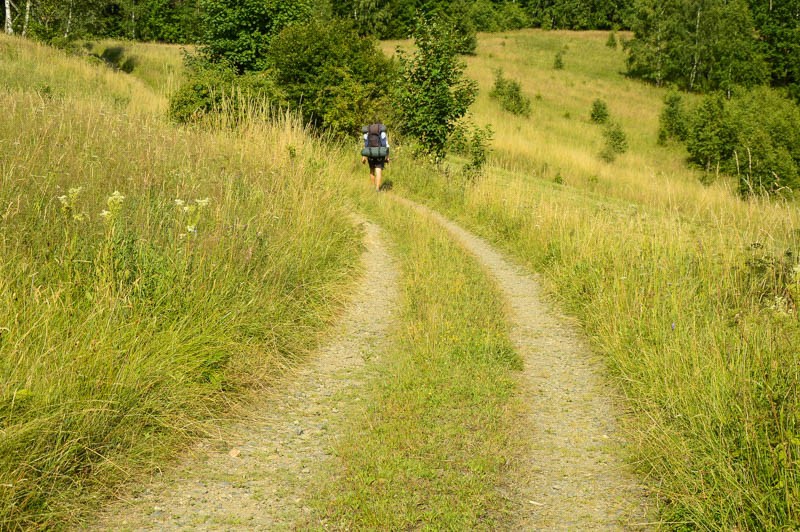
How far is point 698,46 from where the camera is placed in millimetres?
59812

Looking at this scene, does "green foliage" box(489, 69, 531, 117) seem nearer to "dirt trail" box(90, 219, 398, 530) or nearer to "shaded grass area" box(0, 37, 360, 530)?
"shaded grass area" box(0, 37, 360, 530)

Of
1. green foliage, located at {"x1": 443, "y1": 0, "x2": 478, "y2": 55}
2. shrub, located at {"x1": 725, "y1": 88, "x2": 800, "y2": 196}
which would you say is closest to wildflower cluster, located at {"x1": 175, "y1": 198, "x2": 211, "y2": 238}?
shrub, located at {"x1": 725, "y1": 88, "x2": 800, "y2": 196}

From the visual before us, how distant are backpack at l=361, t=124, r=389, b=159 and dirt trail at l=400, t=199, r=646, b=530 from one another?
711 centimetres

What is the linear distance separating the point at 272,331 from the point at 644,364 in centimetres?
320

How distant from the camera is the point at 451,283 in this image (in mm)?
7738

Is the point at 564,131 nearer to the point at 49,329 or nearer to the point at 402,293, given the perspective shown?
the point at 402,293

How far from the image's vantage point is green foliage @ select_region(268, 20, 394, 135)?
17.6m

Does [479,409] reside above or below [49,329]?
below

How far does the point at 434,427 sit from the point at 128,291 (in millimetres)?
2404

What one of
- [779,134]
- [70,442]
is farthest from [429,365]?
[779,134]

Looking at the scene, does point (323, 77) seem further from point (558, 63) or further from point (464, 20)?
point (464, 20)

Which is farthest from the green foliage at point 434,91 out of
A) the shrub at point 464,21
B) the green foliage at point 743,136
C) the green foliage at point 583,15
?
the green foliage at point 583,15

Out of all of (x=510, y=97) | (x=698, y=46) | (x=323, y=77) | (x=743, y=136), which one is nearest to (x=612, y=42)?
(x=698, y=46)

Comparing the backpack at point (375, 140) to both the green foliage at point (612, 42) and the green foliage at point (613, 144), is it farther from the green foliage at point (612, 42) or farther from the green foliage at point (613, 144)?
the green foliage at point (612, 42)
